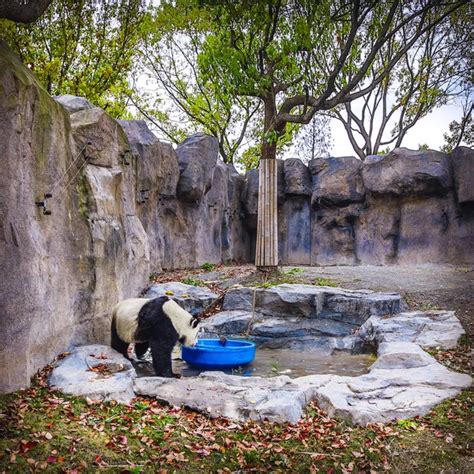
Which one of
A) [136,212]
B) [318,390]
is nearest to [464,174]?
[136,212]

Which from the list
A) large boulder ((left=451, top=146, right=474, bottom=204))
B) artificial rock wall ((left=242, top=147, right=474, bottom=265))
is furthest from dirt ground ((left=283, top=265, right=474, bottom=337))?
large boulder ((left=451, top=146, right=474, bottom=204))

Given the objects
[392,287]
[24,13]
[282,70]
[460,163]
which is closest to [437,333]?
[392,287]

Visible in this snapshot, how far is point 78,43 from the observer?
1747cm

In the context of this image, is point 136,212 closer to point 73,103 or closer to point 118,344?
point 73,103

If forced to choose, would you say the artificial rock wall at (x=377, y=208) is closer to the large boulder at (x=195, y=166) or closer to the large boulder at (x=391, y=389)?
the large boulder at (x=195, y=166)

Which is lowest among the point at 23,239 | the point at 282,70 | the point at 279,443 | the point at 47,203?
the point at 279,443

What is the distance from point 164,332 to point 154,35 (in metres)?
20.9

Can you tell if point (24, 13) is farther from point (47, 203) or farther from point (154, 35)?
point (154, 35)

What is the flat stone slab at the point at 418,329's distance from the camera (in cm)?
Result: 859

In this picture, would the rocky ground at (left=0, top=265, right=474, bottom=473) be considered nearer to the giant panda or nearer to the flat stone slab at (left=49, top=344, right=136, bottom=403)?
the flat stone slab at (left=49, top=344, right=136, bottom=403)

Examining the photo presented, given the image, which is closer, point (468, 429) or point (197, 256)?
point (468, 429)

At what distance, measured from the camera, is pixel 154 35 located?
25.0 meters

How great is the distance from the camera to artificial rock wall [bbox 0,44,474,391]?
5.43 meters

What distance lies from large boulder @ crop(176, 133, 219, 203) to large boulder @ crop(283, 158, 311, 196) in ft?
15.1
